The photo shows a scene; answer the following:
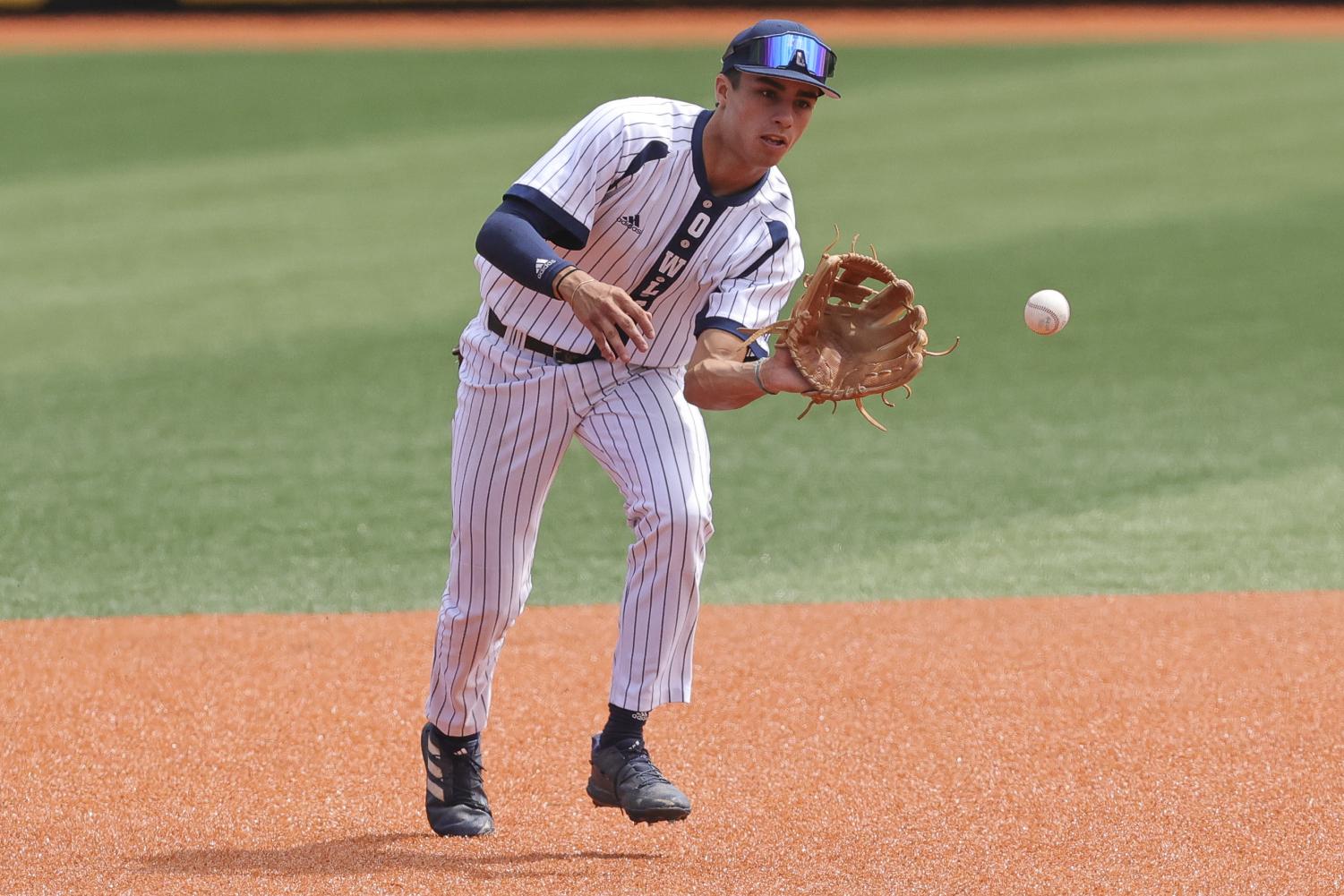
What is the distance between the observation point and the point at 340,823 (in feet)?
13.5

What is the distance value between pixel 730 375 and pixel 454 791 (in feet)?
3.92

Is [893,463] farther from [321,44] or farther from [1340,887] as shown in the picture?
[321,44]

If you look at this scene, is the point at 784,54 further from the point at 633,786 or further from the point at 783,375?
the point at 633,786

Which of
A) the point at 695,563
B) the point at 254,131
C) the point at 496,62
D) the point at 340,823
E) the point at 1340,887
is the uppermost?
the point at 496,62

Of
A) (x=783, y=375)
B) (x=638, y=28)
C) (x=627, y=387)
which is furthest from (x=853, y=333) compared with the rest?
(x=638, y=28)

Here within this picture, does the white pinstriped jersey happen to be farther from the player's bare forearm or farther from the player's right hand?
the player's right hand

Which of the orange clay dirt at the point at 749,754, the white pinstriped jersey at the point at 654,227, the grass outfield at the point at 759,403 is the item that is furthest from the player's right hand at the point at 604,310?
the grass outfield at the point at 759,403

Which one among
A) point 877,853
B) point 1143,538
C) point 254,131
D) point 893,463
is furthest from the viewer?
point 254,131

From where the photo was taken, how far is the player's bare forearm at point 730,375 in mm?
3715

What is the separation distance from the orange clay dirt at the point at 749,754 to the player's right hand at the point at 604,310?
1129mm

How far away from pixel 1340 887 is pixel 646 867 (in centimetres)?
144

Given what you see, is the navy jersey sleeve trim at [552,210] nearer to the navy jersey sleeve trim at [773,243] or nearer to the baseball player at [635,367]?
the baseball player at [635,367]

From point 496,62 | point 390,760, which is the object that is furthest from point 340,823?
point 496,62

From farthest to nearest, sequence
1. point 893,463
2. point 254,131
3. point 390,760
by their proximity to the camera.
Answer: point 254,131 < point 893,463 < point 390,760
